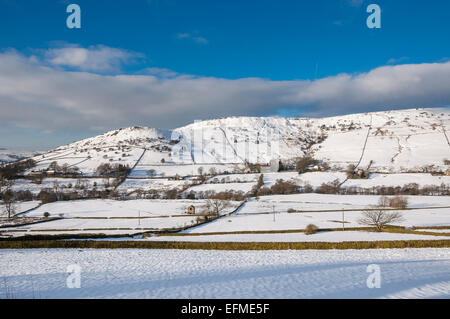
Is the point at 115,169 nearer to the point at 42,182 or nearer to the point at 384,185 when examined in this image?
the point at 42,182

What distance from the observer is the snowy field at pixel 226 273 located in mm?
15219

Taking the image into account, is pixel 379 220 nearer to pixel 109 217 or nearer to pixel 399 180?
pixel 109 217

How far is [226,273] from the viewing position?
65.1 ft

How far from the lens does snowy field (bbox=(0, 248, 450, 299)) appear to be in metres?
15.2

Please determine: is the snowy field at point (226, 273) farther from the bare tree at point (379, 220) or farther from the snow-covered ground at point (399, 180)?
the snow-covered ground at point (399, 180)

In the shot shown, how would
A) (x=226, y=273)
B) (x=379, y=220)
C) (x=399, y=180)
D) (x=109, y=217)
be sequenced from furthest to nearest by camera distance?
1. (x=399, y=180)
2. (x=109, y=217)
3. (x=379, y=220)
4. (x=226, y=273)

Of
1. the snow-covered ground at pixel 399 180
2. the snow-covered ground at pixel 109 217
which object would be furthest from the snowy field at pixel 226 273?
the snow-covered ground at pixel 399 180

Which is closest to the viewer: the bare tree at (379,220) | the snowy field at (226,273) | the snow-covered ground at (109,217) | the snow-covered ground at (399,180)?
the snowy field at (226,273)

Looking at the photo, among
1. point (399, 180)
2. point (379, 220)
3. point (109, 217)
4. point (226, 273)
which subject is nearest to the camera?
point (226, 273)

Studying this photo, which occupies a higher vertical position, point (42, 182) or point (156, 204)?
point (42, 182)

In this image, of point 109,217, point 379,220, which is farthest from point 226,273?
point 109,217

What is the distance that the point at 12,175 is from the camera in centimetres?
12519
